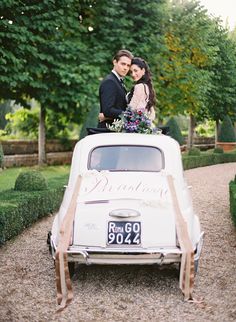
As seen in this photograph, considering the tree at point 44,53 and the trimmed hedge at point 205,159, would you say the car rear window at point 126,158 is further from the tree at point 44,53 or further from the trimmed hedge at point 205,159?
the trimmed hedge at point 205,159

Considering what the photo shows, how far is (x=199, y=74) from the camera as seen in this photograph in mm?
24344

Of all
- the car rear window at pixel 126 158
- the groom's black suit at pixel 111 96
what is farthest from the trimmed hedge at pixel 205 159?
the car rear window at pixel 126 158

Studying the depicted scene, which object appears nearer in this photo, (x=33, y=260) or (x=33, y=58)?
(x=33, y=260)

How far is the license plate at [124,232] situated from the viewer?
552cm

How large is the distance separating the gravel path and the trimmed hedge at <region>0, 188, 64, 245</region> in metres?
0.31

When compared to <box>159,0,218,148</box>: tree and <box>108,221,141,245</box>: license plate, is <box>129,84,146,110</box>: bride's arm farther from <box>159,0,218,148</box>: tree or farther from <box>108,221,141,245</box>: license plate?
<box>159,0,218,148</box>: tree

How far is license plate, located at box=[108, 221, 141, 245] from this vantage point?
552 cm

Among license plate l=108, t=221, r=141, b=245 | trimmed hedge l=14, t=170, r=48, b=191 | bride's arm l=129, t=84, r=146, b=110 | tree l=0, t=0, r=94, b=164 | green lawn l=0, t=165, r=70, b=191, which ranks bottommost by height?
green lawn l=0, t=165, r=70, b=191

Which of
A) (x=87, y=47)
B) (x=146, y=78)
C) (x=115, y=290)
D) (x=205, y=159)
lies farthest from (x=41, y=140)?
(x=115, y=290)

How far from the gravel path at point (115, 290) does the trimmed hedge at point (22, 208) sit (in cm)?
31

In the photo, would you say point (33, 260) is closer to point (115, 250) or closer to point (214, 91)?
point (115, 250)

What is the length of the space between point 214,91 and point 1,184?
20.2 metres

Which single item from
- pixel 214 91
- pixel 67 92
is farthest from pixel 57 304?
pixel 214 91

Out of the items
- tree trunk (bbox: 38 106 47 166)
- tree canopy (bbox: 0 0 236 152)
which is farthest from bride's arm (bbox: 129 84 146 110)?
tree trunk (bbox: 38 106 47 166)
